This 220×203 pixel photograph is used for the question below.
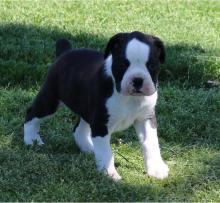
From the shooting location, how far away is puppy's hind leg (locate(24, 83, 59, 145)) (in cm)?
533

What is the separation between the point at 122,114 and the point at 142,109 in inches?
6.4

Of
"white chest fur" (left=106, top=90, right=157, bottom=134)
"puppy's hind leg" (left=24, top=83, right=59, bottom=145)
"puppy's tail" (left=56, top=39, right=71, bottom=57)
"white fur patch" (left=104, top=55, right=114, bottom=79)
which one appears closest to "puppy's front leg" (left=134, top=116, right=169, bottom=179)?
"white chest fur" (left=106, top=90, right=157, bottom=134)

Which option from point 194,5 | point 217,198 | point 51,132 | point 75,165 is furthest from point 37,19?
point 217,198

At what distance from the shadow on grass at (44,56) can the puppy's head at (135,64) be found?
277 centimetres

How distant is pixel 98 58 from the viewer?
5.06m

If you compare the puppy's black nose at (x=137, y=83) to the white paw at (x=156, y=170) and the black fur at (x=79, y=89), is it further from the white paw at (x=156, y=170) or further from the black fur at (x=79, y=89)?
the white paw at (x=156, y=170)

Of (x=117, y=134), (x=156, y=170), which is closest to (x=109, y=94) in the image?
(x=156, y=170)

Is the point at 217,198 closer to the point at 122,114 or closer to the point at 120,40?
the point at 122,114

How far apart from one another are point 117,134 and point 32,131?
771 millimetres

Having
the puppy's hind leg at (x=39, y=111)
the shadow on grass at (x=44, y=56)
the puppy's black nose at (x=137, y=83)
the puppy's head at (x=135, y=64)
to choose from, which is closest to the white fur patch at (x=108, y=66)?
the puppy's head at (x=135, y=64)

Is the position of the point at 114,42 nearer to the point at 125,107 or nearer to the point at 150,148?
the point at 125,107

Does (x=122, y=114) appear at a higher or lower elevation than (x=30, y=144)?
higher

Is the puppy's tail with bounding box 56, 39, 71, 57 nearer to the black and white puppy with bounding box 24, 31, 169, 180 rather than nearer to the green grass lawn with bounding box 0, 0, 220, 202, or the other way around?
the black and white puppy with bounding box 24, 31, 169, 180

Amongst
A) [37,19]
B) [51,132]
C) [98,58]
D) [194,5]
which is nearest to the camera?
[98,58]
